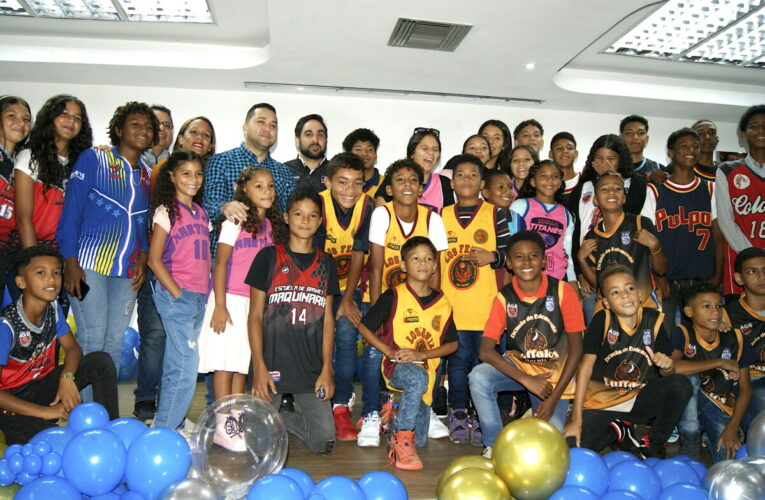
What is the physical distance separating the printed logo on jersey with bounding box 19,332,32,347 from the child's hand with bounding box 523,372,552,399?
7.33 feet

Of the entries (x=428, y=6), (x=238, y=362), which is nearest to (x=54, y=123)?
(x=238, y=362)

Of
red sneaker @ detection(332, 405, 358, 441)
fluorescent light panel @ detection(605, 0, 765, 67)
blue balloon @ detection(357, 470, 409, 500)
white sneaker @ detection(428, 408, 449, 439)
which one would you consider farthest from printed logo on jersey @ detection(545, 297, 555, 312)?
fluorescent light panel @ detection(605, 0, 765, 67)

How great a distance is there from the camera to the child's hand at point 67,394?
2.57 meters

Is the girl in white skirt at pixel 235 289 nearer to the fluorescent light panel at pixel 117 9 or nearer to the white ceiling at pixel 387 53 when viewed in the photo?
the white ceiling at pixel 387 53

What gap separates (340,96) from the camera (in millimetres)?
6633

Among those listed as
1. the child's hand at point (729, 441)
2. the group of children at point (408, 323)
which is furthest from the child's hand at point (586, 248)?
the child's hand at point (729, 441)

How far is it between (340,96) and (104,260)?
14.1ft

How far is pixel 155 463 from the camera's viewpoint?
197cm

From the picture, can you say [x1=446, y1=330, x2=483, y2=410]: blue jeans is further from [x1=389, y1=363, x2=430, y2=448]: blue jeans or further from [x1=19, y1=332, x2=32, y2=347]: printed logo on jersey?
[x1=19, y1=332, x2=32, y2=347]: printed logo on jersey

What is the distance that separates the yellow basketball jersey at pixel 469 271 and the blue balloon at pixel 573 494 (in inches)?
50.1

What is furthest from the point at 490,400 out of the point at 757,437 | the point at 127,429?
the point at 127,429

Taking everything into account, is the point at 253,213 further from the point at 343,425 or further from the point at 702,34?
the point at 702,34

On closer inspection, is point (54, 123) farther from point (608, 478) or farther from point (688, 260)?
point (688, 260)

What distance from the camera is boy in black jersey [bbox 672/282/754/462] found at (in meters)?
2.84
